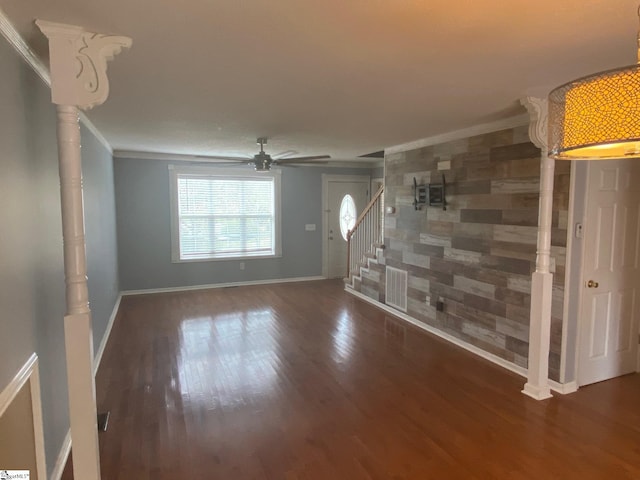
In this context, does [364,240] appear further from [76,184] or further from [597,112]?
[597,112]

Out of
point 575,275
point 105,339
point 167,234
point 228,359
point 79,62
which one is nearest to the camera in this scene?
point 79,62

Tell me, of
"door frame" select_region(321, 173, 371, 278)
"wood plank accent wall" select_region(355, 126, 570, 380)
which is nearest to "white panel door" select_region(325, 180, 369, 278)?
"door frame" select_region(321, 173, 371, 278)

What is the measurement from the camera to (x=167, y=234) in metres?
6.53

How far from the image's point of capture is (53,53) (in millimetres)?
1769

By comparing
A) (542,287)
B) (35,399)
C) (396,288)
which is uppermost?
(542,287)

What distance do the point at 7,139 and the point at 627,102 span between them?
2.25m

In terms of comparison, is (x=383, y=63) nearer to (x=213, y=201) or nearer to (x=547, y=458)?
(x=547, y=458)

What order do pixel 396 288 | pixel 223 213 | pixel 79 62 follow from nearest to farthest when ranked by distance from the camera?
pixel 79 62
pixel 396 288
pixel 223 213

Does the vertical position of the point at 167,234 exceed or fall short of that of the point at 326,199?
it falls short

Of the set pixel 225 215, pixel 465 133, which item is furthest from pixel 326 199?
pixel 465 133

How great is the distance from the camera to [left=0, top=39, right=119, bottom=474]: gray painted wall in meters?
1.60

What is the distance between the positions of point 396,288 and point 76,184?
417 centimetres

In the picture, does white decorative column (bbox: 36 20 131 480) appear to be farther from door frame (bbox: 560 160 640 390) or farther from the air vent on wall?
the air vent on wall

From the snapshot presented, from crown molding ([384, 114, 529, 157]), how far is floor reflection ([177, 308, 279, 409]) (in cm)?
288
